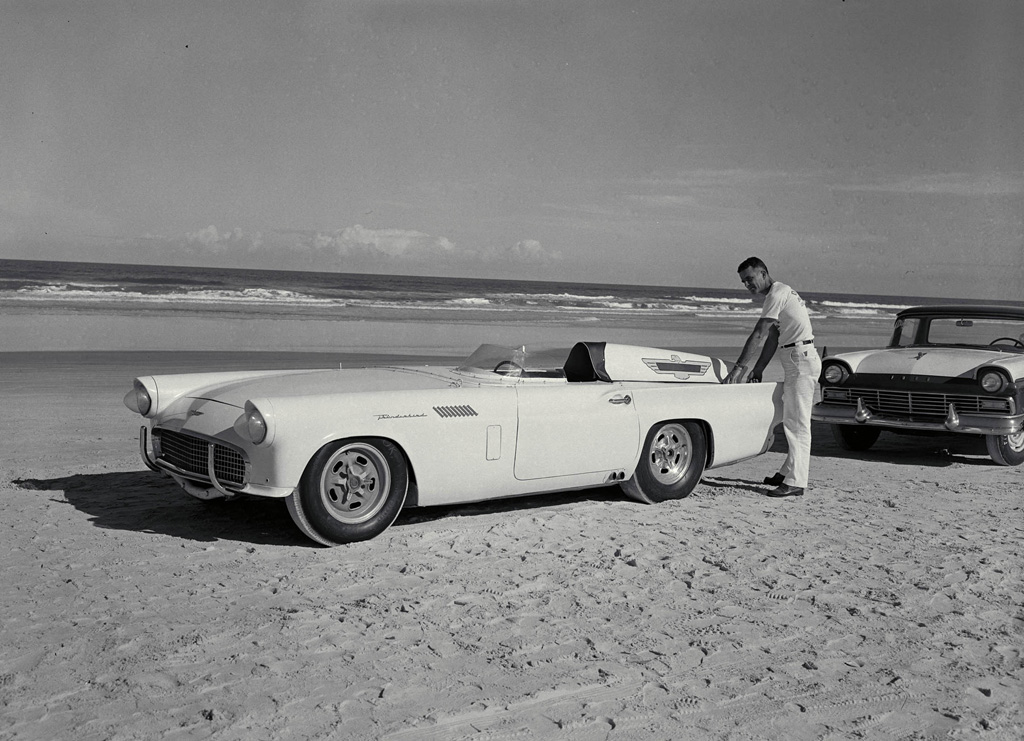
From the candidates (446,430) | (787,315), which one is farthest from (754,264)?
(446,430)

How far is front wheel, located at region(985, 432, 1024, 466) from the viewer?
8.43 m

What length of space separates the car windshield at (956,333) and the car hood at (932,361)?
25 centimetres

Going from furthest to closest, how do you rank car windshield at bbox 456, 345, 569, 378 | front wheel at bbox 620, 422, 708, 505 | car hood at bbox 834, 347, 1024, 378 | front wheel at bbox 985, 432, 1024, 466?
car hood at bbox 834, 347, 1024, 378 → front wheel at bbox 985, 432, 1024, 466 → front wheel at bbox 620, 422, 708, 505 → car windshield at bbox 456, 345, 569, 378

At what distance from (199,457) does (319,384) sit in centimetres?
80

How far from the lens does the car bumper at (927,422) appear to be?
824cm

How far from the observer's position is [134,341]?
1823cm

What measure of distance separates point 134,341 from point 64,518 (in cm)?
1324

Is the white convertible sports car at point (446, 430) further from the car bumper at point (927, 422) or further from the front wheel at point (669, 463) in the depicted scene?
the car bumper at point (927, 422)

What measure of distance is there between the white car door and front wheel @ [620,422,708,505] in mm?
233

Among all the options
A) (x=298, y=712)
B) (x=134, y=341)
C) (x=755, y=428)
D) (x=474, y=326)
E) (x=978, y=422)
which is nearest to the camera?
(x=298, y=712)

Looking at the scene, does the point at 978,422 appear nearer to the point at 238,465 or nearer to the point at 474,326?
the point at 238,465

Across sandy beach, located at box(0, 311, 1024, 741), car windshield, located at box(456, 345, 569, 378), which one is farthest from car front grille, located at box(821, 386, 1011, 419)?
car windshield, located at box(456, 345, 569, 378)

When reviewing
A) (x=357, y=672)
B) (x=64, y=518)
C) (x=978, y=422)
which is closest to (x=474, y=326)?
(x=978, y=422)

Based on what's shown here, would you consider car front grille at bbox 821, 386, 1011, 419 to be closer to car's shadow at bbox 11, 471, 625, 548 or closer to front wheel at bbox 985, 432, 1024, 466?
front wheel at bbox 985, 432, 1024, 466
